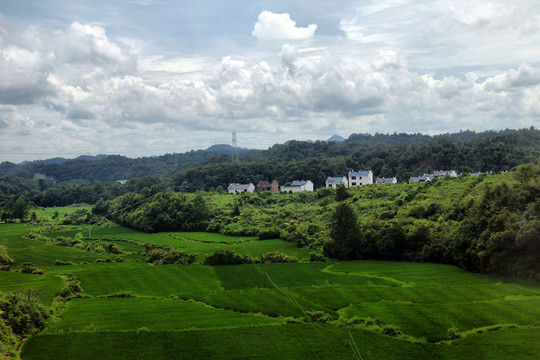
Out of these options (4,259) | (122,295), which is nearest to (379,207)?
(122,295)

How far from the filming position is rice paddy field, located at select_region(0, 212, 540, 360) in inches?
755

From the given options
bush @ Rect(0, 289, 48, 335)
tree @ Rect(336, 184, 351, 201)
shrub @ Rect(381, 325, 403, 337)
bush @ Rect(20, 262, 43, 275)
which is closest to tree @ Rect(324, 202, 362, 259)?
shrub @ Rect(381, 325, 403, 337)

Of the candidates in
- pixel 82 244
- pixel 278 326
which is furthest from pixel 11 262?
pixel 278 326

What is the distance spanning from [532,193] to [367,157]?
343ft

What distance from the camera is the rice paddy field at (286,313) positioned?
19.2 metres

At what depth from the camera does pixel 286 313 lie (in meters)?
24.2

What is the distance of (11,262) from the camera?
3762cm

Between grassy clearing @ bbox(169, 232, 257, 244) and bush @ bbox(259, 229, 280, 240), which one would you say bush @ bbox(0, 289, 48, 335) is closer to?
grassy clearing @ bbox(169, 232, 257, 244)

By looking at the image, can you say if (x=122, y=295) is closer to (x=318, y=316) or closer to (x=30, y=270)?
(x=30, y=270)

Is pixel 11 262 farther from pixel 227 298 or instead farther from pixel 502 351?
pixel 502 351

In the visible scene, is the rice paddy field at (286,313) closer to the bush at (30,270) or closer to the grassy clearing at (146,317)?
the grassy clearing at (146,317)

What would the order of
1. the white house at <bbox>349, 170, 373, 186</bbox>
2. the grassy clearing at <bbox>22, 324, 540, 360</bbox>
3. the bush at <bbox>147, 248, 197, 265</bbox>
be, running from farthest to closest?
1. the white house at <bbox>349, 170, 373, 186</bbox>
2. the bush at <bbox>147, 248, 197, 265</bbox>
3. the grassy clearing at <bbox>22, 324, 540, 360</bbox>

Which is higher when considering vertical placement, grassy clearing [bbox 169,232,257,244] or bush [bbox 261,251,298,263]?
bush [bbox 261,251,298,263]

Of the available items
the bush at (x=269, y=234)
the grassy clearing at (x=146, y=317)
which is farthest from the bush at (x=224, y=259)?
the bush at (x=269, y=234)
